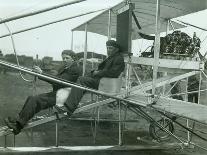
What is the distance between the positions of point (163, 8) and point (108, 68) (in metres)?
2.37

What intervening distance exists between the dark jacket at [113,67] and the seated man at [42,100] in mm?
605

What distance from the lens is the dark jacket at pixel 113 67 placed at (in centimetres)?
717

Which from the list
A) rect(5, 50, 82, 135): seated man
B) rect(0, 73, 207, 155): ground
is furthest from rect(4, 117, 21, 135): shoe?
rect(0, 73, 207, 155): ground

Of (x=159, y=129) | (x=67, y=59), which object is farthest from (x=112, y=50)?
(x=159, y=129)

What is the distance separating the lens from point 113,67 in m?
7.20

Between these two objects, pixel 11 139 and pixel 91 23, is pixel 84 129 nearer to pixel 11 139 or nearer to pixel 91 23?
pixel 11 139

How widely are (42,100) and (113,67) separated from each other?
1.63 meters

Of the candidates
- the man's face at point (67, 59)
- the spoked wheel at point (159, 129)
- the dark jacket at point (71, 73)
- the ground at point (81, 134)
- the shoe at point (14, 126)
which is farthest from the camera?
the spoked wheel at point (159, 129)

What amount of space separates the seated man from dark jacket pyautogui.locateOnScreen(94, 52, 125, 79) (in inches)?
23.8

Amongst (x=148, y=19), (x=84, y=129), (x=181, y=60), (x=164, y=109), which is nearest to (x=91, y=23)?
(x=148, y=19)

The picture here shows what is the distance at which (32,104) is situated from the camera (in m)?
6.73

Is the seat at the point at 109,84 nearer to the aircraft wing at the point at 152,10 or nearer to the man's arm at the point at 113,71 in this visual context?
the man's arm at the point at 113,71

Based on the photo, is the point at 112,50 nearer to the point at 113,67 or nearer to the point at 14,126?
the point at 113,67

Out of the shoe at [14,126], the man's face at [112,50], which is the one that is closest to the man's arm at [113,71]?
the man's face at [112,50]
